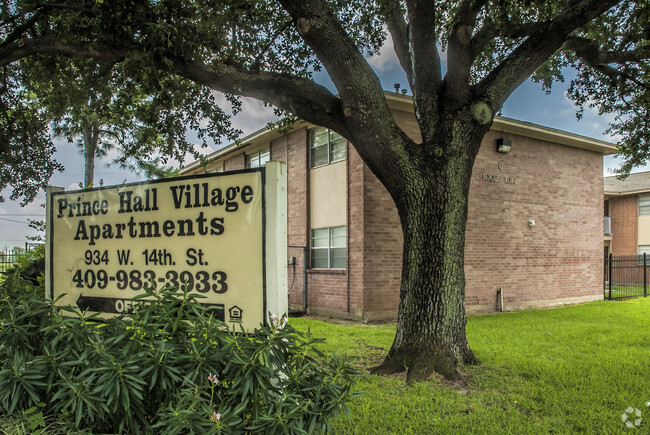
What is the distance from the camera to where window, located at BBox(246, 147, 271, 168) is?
1681 cm

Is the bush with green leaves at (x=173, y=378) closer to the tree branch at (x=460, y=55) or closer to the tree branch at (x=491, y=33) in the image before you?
the tree branch at (x=460, y=55)

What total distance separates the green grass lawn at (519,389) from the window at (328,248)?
390 cm

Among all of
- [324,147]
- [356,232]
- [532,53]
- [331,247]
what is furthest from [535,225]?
[532,53]

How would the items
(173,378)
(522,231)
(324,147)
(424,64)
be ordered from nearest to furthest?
(173,378) < (424,64) < (324,147) < (522,231)

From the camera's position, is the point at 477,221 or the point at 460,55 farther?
the point at 477,221

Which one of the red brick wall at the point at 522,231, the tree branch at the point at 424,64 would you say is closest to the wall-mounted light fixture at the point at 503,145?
the red brick wall at the point at 522,231

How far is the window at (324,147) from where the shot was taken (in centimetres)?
1371

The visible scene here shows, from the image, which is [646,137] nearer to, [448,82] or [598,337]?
[598,337]

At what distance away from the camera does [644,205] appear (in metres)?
27.2

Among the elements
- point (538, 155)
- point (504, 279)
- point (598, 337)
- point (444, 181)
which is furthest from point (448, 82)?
point (538, 155)

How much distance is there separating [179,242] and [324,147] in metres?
11.6

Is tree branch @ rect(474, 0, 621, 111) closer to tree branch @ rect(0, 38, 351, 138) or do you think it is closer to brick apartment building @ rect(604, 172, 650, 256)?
tree branch @ rect(0, 38, 351, 138)

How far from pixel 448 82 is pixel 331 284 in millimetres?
7901

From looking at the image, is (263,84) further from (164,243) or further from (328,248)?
(328,248)
